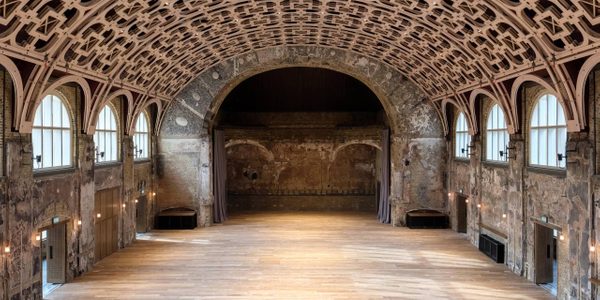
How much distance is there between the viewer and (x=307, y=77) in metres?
30.0

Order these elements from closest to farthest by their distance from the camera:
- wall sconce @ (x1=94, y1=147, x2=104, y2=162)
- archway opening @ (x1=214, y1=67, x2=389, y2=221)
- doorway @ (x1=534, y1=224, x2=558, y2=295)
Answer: doorway @ (x1=534, y1=224, x2=558, y2=295) < wall sconce @ (x1=94, y1=147, x2=104, y2=162) < archway opening @ (x1=214, y1=67, x2=389, y2=221)

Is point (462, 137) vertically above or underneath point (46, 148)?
above

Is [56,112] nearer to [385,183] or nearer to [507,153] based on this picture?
[507,153]

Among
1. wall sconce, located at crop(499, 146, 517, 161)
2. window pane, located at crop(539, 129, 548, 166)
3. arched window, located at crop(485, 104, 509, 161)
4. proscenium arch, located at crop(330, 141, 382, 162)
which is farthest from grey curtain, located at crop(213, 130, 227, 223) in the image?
window pane, located at crop(539, 129, 548, 166)

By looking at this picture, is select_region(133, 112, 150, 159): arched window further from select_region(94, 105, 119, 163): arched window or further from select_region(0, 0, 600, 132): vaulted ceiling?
select_region(94, 105, 119, 163): arched window

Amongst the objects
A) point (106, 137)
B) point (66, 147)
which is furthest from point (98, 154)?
point (66, 147)

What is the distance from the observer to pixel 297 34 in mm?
21297

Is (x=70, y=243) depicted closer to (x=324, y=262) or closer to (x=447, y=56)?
(x=324, y=262)

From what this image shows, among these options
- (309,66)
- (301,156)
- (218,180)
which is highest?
(309,66)

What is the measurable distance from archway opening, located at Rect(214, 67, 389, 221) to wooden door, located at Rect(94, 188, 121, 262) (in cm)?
1157

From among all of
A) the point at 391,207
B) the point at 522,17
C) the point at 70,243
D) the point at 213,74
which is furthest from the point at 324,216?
the point at 522,17

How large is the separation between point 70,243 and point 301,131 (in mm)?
16906

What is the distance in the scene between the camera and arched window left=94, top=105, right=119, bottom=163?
18703 millimetres

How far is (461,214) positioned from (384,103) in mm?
6624
